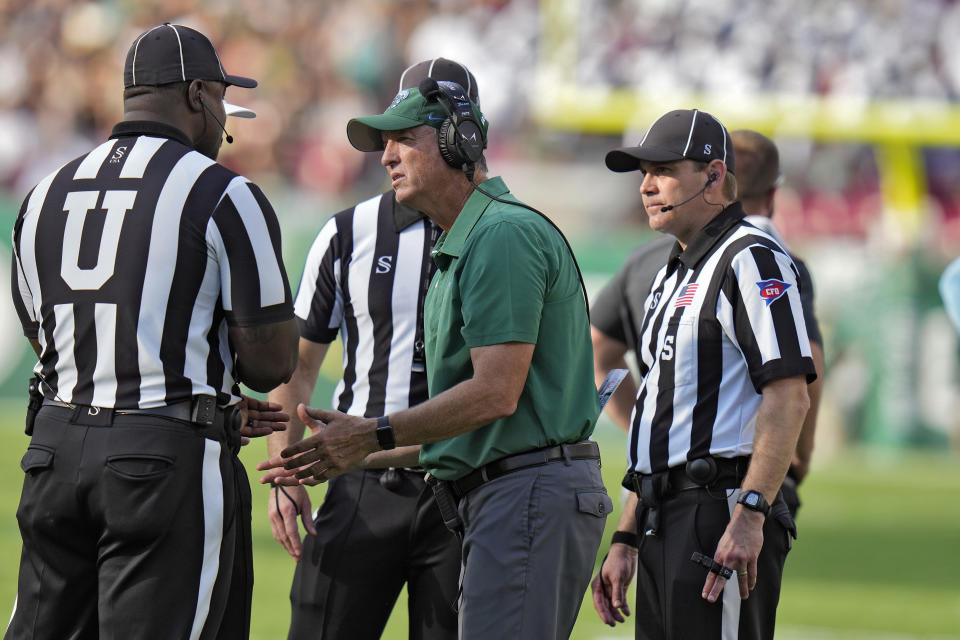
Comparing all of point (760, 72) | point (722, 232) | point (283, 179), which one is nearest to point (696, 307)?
point (722, 232)

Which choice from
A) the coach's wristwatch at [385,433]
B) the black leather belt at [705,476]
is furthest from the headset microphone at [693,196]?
the coach's wristwatch at [385,433]

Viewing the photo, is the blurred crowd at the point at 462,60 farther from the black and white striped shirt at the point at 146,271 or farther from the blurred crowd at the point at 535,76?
the black and white striped shirt at the point at 146,271

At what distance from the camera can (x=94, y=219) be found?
3.35 metres

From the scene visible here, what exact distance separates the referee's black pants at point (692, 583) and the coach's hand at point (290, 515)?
3.66 ft

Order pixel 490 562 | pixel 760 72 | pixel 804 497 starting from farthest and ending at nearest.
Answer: pixel 760 72 → pixel 804 497 → pixel 490 562

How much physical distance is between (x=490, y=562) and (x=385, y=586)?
933 mm

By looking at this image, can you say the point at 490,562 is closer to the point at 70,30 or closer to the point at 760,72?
the point at 760,72

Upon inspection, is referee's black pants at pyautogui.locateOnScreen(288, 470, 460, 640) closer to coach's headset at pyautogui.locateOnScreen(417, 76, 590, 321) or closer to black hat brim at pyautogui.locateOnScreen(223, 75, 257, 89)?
coach's headset at pyautogui.locateOnScreen(417, 76, 590, 321)

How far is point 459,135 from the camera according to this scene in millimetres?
3412

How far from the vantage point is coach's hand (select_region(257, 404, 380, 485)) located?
10.8 feet

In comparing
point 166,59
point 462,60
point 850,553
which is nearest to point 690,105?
point 462,60

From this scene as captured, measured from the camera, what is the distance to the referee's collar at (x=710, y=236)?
3809mm

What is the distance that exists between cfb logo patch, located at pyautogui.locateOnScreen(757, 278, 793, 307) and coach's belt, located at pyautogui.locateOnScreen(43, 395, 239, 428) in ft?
4.82

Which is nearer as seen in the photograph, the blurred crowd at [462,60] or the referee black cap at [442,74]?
the referee black cap at [442,74]
